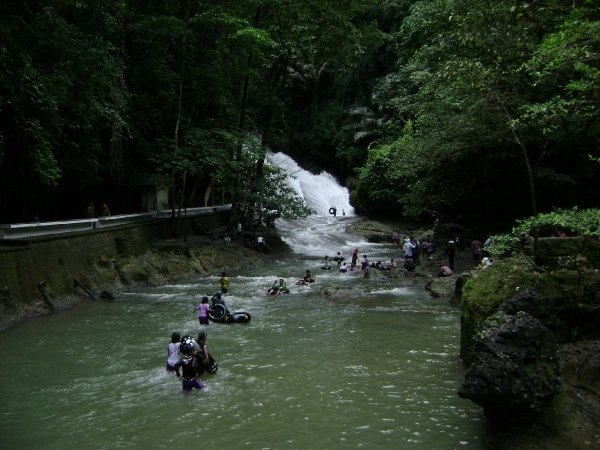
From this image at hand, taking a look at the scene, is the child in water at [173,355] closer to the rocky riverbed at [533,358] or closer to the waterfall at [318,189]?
the rocky riverbed at [533,358]

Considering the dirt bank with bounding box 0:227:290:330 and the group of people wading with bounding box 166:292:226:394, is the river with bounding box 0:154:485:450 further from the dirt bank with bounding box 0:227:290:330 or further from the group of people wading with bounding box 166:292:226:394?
the dirt bank with bounding box 0:227:290:330

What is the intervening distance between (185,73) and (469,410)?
2149 centimetres

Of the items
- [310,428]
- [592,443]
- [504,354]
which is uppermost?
[504,354]

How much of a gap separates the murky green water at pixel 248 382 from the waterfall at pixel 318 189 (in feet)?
89.6

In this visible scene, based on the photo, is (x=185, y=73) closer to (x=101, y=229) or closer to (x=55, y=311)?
(x=101, y=229)

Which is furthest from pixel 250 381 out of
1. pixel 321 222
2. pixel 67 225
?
pixel 321 222

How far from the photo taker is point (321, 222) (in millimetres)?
37031

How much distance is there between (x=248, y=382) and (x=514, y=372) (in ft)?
15.2

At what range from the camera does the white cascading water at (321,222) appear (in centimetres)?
3058

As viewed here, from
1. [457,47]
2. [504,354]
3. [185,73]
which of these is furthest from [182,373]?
[185,73]

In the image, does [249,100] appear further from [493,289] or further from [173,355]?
[493,289]

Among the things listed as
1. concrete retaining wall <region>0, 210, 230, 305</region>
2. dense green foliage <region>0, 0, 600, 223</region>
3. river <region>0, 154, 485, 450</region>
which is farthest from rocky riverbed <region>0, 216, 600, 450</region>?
concrete retaining wall <region>0, 210, 230, 305</region>

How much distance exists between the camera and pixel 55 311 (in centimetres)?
1434

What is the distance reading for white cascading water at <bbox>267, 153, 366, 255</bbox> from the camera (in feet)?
100
